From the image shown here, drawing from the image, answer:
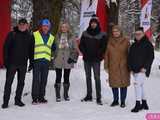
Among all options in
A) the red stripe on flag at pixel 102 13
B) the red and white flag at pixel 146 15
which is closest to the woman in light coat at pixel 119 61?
the red and white flag at pixel 146 15

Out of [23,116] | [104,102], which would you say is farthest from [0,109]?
[104,102]

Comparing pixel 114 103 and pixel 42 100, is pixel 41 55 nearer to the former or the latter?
pixel 42 100

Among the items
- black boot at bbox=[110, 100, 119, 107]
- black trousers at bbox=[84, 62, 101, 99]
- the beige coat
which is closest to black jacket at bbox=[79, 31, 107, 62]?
black trousers at bbox=[84, 62, 101, 99]

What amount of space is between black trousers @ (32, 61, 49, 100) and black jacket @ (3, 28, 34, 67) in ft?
1.27

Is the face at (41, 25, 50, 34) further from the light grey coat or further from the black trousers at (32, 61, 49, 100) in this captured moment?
the black trousers at (32, 61, 49, 100)

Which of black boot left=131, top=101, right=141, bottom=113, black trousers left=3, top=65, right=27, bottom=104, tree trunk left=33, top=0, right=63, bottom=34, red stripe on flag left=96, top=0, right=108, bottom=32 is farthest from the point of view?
red stripe on flag left=96, top=0, right=108, bottom=32

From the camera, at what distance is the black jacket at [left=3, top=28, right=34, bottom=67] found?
1051 cm

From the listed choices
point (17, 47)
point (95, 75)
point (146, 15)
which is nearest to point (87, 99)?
point (95, 75)

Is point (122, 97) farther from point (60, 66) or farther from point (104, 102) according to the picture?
point (60, 66)

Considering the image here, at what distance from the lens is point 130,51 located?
411 inches

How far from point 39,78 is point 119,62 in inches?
72.5

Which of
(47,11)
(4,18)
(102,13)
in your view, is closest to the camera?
(47,11)

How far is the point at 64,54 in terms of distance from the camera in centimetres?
1121

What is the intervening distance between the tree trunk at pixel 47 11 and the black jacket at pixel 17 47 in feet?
9.59
